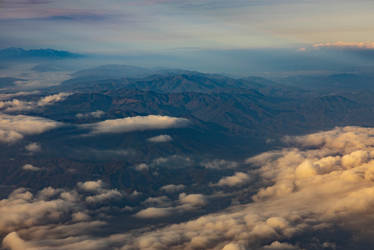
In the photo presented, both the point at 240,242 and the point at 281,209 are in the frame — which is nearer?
the point at 240,242

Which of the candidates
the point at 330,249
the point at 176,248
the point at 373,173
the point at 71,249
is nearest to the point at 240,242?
the point at 176,248

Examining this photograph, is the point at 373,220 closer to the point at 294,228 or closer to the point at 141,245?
the point at 294,228

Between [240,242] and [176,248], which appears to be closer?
[240,242]

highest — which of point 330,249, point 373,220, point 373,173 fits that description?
point 373,173

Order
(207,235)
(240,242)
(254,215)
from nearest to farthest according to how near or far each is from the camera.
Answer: (240,242), (207,235), (254,215)

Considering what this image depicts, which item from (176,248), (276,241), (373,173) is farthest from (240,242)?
(373,173)

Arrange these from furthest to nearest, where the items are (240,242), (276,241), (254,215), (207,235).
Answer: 1. (254,215)
2. (207,235)
3. (276,241)
4. (240,242)

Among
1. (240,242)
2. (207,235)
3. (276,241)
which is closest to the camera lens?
(240,242)

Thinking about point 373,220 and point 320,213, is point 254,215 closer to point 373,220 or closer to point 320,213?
point 320,213

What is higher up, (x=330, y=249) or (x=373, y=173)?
(x=373, y=173)
